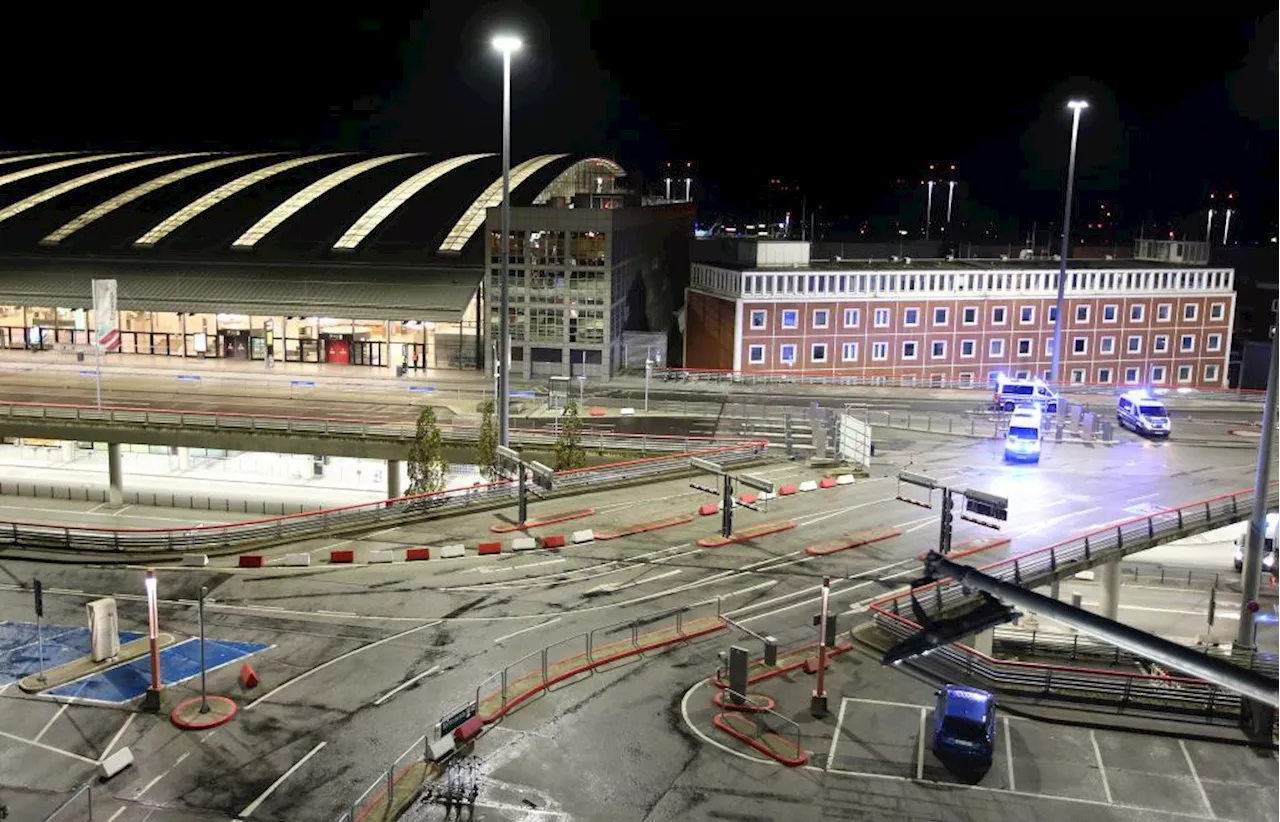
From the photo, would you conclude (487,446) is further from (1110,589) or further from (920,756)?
(920,756)

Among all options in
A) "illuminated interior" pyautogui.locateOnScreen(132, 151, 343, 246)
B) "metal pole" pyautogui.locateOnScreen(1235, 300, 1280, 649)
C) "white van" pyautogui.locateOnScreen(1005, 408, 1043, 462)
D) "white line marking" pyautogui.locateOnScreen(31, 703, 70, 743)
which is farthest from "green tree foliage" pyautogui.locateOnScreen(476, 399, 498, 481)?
"illuminated interior" pyautogui.locateOnScreen(132, 151, 343, 246)

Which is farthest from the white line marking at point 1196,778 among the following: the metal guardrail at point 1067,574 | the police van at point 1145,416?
the police van at point 1145,416

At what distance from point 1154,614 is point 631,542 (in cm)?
2198

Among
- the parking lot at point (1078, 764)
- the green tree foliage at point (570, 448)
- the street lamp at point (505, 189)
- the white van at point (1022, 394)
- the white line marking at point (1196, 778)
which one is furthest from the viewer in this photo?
the white van at point (1022, 394)

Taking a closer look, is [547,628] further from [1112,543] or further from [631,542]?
[1112,543]

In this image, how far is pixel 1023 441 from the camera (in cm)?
5016

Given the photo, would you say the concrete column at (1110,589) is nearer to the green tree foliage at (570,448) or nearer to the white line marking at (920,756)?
the white line marking at (920,756)

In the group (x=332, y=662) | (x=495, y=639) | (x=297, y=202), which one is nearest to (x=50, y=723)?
(x=332, y=662)

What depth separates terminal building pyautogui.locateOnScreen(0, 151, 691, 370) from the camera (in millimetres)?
75125

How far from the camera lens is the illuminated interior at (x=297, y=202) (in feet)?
270

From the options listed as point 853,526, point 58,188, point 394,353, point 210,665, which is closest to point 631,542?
point 853,526

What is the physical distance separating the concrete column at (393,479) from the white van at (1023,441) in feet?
95.8

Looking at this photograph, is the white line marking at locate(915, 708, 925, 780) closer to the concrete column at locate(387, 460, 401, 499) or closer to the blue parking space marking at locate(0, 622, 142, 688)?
the blue parking space marking at locate(0, 622, 142, 688)

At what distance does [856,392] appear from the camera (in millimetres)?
70812
